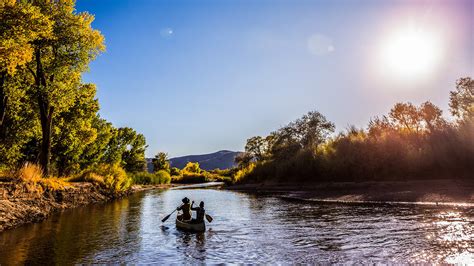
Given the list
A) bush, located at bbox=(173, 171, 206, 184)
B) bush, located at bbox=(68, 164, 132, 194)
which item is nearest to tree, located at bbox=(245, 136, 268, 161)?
bush, located at bbox=(173, 171, 206, 184)

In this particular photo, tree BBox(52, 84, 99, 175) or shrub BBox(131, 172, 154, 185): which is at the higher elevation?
tree BBox(52, 84, 99, 175)

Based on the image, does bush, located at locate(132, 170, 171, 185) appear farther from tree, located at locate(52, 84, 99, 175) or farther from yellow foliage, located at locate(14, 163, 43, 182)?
yellow foliage, located at locate(14, 163, 43, 182)

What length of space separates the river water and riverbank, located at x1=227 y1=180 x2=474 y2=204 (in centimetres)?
250

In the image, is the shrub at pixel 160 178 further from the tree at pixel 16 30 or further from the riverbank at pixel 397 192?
the tree at pixel 16 30

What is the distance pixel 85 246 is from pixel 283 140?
7269 centimetres

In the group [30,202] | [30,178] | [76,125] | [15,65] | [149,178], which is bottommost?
[30,202]

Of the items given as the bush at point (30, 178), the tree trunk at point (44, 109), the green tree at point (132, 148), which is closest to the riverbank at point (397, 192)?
the bush at point (30, 178)

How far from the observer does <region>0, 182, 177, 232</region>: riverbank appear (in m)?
18.2

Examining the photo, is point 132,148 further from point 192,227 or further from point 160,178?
point 192,227

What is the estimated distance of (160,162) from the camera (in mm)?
122750

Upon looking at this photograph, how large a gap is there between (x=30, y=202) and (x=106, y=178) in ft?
61.0

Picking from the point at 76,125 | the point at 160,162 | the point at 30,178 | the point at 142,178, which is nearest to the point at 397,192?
the point at 30,178

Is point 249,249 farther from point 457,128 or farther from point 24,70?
point 457,128

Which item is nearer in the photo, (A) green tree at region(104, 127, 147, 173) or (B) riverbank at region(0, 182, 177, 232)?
(B) riverbank at region(0, 182, 177, 232)
